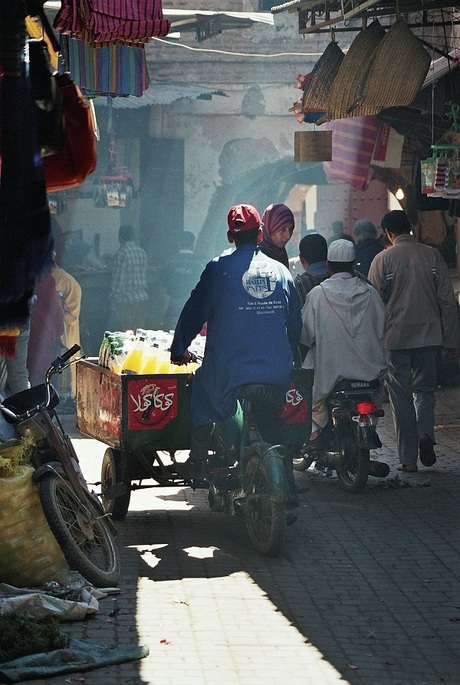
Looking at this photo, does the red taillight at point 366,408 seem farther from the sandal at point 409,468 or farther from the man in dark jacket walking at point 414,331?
the sandal at point 409,468

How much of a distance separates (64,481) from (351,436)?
3138 millimetres

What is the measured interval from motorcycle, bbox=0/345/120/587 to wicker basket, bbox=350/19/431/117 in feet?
14.7

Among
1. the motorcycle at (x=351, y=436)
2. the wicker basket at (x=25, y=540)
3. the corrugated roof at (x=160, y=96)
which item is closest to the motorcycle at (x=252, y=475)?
the motorcycle at (x=351, y=436)

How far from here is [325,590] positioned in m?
7.32

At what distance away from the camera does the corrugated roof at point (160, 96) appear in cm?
2072

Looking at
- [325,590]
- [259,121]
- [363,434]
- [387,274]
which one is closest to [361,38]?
[387,274]

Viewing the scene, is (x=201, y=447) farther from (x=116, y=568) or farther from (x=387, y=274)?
(x=387, y=274)

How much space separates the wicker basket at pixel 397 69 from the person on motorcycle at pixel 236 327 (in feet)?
9.82

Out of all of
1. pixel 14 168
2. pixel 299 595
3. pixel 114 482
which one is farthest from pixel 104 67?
pixel 14 168

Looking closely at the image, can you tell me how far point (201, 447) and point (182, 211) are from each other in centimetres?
1635

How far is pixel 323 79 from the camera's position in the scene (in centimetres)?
1226

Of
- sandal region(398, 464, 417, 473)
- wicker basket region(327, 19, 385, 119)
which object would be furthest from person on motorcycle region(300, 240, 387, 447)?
wicker basket region(327, 19, 385, 119)

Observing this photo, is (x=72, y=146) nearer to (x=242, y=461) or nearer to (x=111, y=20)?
(x=111, y=20)

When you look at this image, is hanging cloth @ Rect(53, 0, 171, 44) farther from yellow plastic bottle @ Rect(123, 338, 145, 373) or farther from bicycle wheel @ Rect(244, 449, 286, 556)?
bicycle wheel @ Rect(244, 449, 286, 556)
